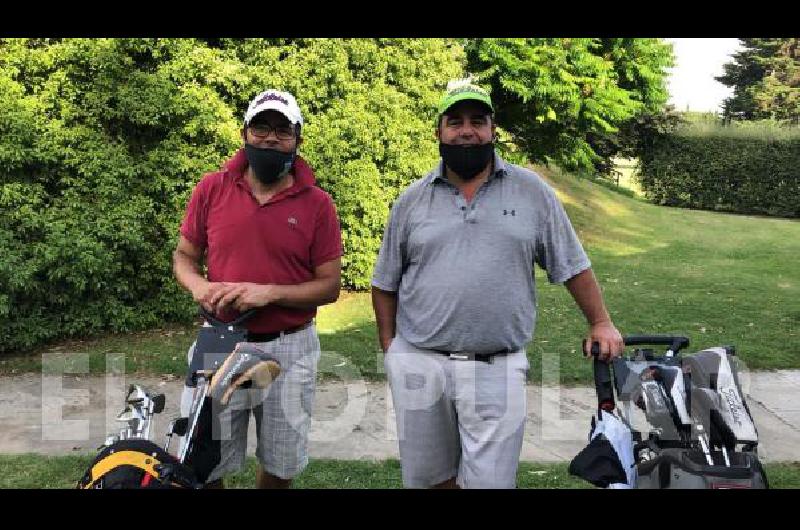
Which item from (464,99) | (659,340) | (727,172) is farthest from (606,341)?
(727,172)

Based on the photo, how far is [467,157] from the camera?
322 cm

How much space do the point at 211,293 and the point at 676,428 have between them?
1.92 m

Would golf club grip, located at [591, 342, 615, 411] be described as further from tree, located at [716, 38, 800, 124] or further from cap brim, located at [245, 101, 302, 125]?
tree, located at [716, 38, 800, 124]

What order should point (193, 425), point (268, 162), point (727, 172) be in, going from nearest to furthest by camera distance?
point (193, 425) → point (268, 162) → point (727, 172)

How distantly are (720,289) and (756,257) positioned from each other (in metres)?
4.44

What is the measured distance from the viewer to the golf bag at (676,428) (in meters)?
2.48

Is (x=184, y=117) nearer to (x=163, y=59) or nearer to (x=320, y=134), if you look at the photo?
(x=163, y=59)

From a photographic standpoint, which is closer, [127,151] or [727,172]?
[127,151]

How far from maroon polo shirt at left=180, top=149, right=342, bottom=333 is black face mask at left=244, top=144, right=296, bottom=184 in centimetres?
8

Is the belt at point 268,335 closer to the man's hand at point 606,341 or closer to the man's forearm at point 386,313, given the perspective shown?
the man's forearm at point 386,313

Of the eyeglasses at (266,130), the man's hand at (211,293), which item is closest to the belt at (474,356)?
the man's hand at (211,293)

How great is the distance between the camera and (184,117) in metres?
8.10

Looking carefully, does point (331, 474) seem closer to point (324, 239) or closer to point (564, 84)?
point (324, 239)

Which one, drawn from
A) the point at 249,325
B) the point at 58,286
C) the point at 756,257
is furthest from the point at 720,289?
the point at 249,325
